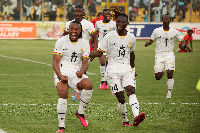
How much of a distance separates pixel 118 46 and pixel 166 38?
461 centimetres

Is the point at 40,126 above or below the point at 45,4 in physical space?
below

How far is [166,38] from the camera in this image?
13.0 m

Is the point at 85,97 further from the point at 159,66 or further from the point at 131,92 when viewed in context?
the point at 159,66

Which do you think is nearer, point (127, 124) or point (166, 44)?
point (127, 124)

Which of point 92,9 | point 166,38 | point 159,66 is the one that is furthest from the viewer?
point 92,9

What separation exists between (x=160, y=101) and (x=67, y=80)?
4.17m

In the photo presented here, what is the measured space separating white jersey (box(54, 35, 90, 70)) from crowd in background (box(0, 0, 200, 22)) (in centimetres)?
3664

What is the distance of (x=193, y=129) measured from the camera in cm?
822

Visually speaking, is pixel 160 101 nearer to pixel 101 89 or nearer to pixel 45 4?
pixel 101 89

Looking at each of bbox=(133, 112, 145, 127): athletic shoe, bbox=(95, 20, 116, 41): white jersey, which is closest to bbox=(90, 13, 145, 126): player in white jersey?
bbox=(133, 112, 145, 127): athletic shoe

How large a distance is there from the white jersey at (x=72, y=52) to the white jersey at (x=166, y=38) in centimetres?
503

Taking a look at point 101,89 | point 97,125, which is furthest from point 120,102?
point 101,89

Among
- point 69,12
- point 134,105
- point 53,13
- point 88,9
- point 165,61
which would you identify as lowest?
point 134,105

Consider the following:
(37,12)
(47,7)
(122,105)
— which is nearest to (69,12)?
(47,7)
